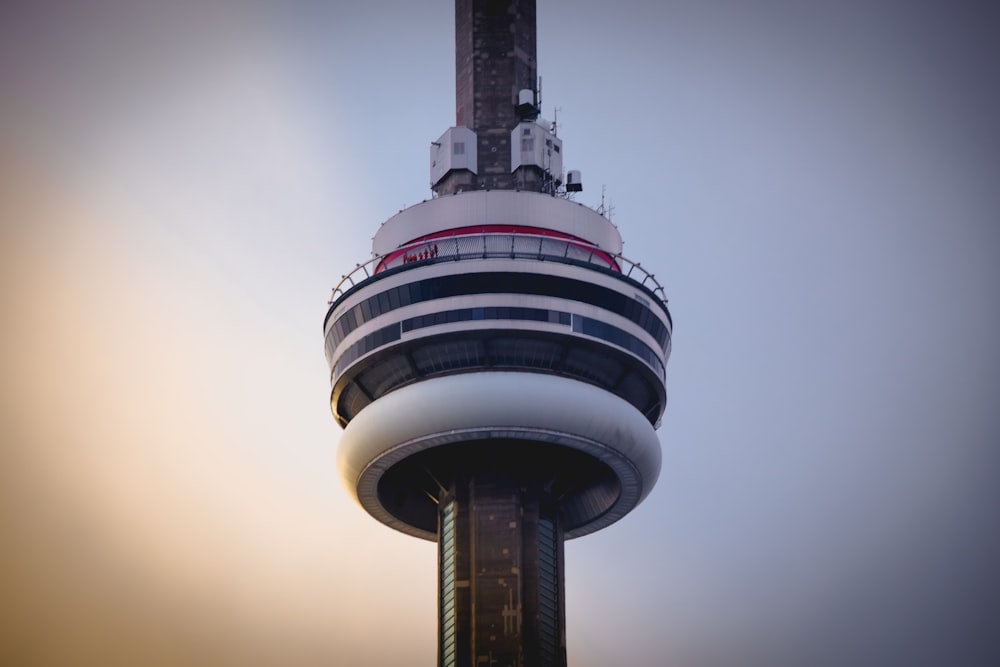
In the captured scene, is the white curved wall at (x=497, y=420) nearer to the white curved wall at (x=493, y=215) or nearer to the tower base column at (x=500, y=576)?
the tower base column at (x=500, y=576)

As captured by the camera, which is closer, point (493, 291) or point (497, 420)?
point (497, 420)

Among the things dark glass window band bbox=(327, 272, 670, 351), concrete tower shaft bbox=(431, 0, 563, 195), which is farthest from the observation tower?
concrete tower shaft bbox=(431, 0, 563, 195)

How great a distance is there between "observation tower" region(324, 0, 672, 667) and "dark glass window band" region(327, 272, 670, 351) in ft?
0.28

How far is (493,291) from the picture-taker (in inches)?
3912

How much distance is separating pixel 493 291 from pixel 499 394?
635 cm

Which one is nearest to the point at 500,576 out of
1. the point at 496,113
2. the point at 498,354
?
the point at 498,354

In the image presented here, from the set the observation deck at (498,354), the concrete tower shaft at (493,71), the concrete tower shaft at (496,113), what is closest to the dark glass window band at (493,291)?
the observation deck at (498,354)

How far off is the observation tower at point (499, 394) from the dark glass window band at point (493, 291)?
9cm

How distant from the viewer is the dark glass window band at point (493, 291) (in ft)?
326

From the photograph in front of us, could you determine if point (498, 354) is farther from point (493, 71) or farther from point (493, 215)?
point (493, 71)

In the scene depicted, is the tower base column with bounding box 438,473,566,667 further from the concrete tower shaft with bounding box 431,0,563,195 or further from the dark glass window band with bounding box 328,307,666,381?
the concrete tower shaft with bounding box 431,0,563,195

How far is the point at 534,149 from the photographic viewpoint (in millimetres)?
109625

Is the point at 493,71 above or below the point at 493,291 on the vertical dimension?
above

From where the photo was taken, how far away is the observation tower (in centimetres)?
9831
